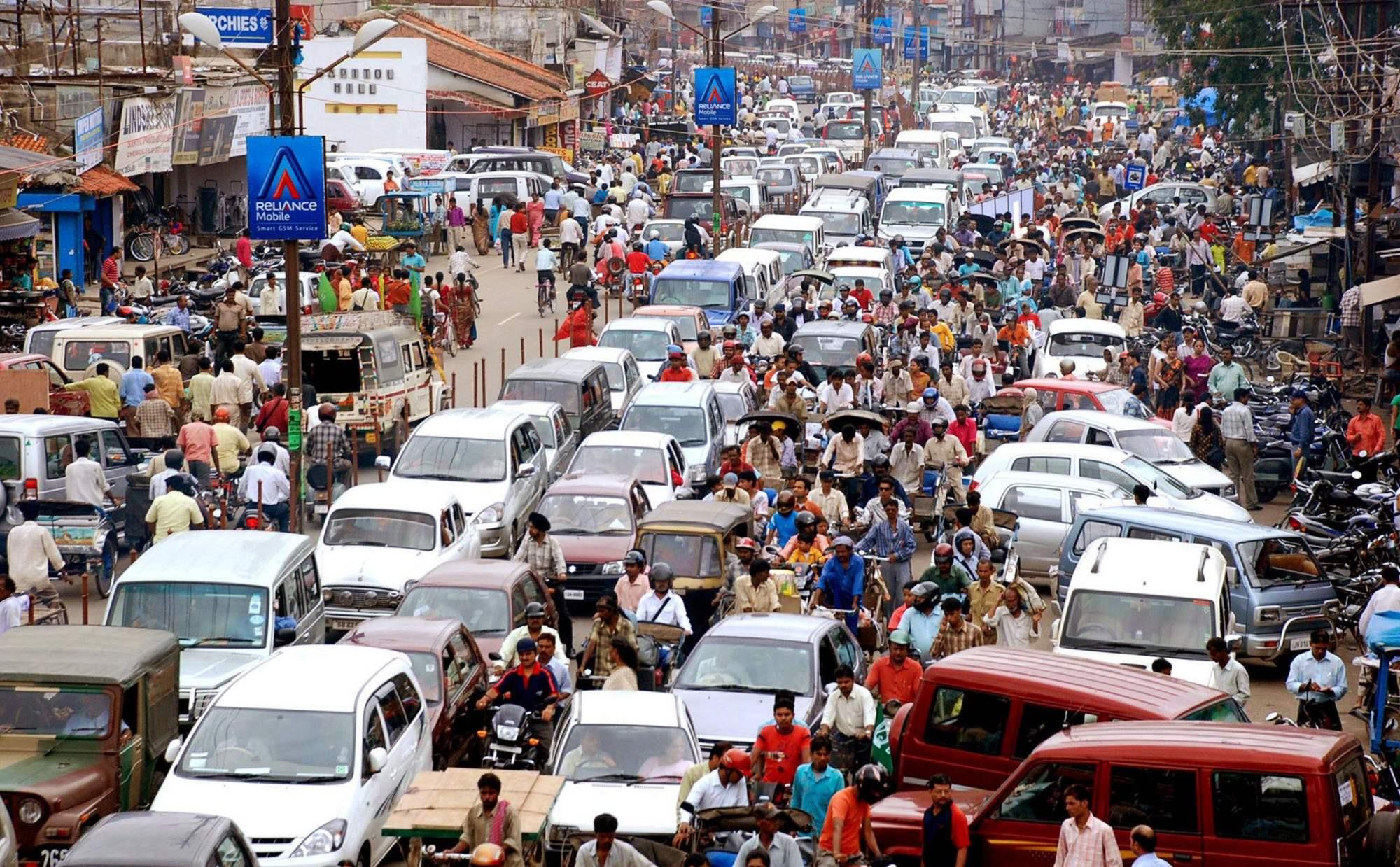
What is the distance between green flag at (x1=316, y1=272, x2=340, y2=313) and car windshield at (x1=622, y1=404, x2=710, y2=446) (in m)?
8.76

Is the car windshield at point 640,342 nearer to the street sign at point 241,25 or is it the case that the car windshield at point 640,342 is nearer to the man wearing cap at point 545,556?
the street sign at point 241,25

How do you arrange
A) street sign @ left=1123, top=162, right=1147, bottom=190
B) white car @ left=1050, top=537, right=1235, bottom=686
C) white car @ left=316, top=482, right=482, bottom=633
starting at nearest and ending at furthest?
1. white car @ left=1050, top=537, right=1235, bottom=686
2. white car @ left=316, top=482, right=482, bottom=633
3. street sign @ left=1123, top=162, right=1147, bottom=190

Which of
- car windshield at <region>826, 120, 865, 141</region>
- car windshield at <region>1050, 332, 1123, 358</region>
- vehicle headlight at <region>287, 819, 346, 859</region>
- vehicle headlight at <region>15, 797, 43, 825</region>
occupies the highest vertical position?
car windshield at <region>826, 120, 865, 141</region>

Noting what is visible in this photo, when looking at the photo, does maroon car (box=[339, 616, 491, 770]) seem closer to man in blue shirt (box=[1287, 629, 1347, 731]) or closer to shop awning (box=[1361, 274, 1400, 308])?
man in blue shirt (box=[1287, 629, 1347, 731])

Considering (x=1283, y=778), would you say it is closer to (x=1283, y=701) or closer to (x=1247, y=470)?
(x=1283, y=701)

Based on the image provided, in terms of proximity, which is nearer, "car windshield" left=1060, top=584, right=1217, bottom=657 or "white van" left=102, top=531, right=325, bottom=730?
"white van" left=102, top=531, right=325, bottom=730

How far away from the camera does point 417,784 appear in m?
11.9

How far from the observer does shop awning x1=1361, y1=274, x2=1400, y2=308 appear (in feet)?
97.9

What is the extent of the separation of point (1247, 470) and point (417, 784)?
51.9ft

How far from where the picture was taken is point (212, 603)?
1530 centimetres

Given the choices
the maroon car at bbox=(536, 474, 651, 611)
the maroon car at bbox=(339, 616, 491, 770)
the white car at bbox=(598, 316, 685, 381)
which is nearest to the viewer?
the maroon car at bbox=(339, 616, 491, 770)

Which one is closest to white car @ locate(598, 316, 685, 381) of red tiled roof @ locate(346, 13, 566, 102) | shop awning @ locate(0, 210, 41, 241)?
shop awning @ locate(0, 210, 41, 241)

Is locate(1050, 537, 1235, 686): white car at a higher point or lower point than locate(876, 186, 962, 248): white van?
lower

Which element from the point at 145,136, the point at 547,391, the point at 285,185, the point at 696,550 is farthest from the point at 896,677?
the point at 145,136
